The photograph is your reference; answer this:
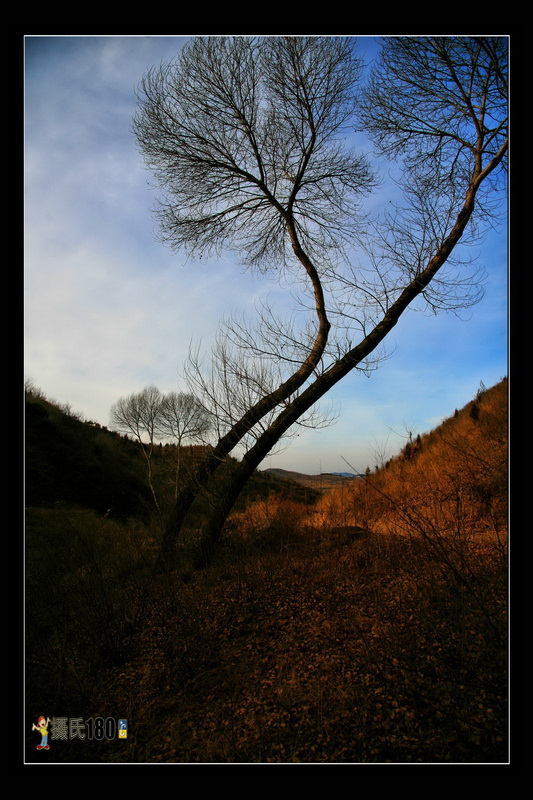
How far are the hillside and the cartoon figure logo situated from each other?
4 centimetres

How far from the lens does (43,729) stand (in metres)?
2.46

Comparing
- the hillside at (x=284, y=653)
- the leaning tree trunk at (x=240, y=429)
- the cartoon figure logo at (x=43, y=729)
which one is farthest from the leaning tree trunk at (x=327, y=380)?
the cartoon figure logo at (x=43, y=729)

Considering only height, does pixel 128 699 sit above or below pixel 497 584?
below

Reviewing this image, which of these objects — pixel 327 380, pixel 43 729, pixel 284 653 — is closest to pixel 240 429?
pixel 327 380

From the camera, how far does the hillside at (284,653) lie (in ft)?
7.13

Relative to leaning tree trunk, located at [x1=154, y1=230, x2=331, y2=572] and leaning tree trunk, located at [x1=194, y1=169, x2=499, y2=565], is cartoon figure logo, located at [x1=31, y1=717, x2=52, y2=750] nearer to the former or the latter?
leaning tree trunk, located at [x1=154, y1=230, x2=331, y2=572]

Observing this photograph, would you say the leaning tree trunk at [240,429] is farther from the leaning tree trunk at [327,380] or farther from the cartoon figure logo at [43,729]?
the cartoon figure logo at [43,729]

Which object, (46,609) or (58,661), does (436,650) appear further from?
(46,609)

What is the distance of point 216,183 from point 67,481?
49.7 feet

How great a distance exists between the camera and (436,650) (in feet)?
8.87

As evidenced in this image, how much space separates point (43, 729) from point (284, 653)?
5.82ft

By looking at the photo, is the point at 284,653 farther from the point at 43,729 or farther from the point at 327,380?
the point at 327,380

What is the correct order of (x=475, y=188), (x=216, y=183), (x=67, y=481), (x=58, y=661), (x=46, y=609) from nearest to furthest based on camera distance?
1. (x=58, y=661)
2. (x=46, y=609)
3. (x=475, y=188)
4. (x=216, y=183)
5. (x=67, y=481)
